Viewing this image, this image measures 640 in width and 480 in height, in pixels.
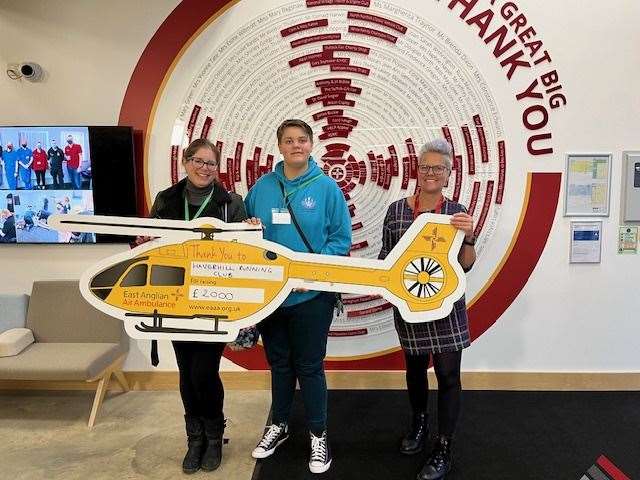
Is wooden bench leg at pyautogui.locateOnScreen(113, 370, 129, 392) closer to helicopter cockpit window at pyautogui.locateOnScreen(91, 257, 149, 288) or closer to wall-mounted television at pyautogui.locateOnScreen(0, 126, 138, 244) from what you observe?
wall-mounted television at pyautogui.locateOnScreen(0, 126, 138, 244)

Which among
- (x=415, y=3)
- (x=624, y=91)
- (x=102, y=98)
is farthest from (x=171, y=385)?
(x=624, y=91)

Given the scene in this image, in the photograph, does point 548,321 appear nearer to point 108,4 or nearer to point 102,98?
point 102,98

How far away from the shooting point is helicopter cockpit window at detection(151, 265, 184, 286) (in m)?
1.99

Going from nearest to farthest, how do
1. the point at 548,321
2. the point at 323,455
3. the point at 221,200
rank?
the point at 221,200 → the point at 323,455 → the point at 548,321

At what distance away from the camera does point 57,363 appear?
8.59 feet

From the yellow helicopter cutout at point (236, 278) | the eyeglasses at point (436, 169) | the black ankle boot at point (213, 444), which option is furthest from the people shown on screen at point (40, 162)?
the eyeglasses at point (436, 169)

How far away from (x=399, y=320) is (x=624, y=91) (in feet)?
6.75

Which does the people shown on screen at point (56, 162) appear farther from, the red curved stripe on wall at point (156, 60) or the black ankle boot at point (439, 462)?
the black ankle boot at point (439, 462)

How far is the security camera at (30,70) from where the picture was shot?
2.92 m

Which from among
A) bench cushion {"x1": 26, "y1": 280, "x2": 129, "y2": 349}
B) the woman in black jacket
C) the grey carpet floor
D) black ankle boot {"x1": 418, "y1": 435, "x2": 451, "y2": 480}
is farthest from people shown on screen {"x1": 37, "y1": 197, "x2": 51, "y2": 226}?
black ankle boot {"x1": 418, "y1": 435, "x2": 451, "y2": 480}

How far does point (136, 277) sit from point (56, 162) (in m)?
1.38

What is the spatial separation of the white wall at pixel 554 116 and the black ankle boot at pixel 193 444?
1.09 m

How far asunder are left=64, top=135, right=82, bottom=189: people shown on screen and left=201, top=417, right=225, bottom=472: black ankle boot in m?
1.66

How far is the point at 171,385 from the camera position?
318cm
